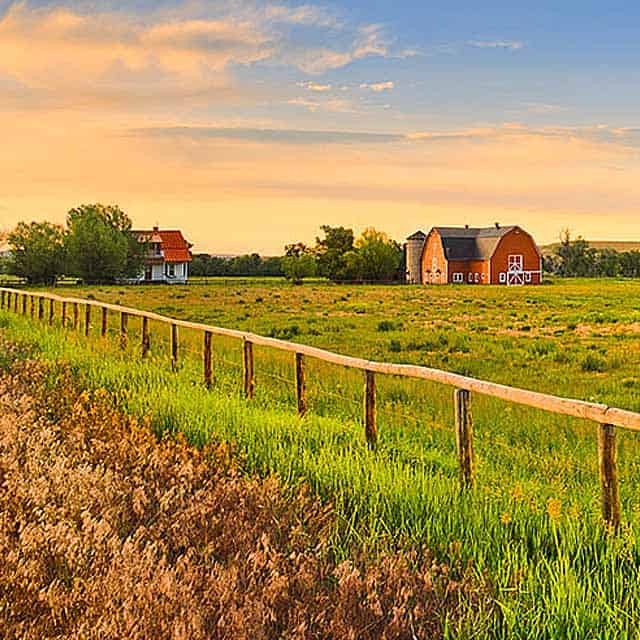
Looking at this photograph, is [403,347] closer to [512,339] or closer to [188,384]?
[512,339]

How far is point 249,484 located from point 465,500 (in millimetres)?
1536

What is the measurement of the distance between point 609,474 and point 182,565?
3.11m

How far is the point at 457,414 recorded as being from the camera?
25.4 ft

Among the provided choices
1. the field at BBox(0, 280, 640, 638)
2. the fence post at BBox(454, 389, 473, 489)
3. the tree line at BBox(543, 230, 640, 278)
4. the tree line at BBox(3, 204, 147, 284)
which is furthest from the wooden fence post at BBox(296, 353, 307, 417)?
the tree line at BBox(543, 230, 640, 278)

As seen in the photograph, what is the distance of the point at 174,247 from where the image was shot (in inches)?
4628

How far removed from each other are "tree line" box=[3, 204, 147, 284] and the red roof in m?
9.11

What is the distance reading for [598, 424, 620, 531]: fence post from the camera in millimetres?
6223

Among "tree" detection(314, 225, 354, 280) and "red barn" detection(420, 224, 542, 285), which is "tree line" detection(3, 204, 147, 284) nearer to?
"tree" detection(314, 225, 354, 280)

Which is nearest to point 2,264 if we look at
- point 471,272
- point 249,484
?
point 471,272

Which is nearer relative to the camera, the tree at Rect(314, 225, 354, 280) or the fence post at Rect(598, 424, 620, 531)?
the fence post at Rect(598, 424, 620, 531)

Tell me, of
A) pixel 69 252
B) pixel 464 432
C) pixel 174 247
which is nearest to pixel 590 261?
pixel 174 247

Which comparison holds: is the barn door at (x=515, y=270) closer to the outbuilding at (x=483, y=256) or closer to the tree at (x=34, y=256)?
the outbuilding at (x=483, y=256)

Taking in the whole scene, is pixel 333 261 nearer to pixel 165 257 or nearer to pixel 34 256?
pixel 165 257

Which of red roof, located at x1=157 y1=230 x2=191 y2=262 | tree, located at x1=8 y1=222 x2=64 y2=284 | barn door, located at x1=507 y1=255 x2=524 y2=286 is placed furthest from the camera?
barn door, located at x1=507 y1=255 x2=524 y2=286
